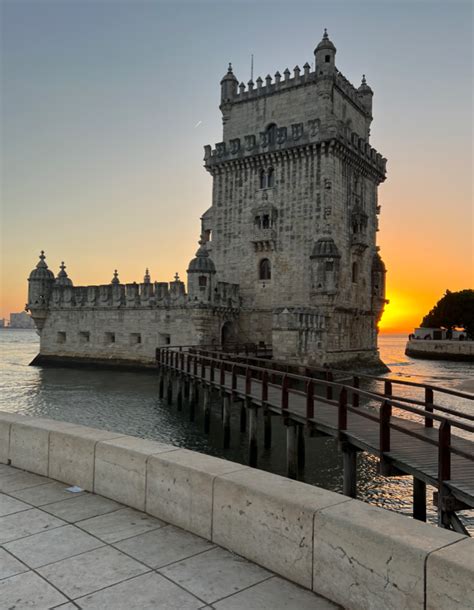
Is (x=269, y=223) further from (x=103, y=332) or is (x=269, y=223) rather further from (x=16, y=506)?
(x=16, y=506)

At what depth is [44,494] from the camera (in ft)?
18.9

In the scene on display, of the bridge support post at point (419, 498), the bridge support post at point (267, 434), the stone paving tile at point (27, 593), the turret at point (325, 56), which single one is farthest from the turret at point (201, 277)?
the stone paving tile at point (27, 593)

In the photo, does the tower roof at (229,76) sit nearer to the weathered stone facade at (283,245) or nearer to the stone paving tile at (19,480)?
the weathered stone facade at (283,245)

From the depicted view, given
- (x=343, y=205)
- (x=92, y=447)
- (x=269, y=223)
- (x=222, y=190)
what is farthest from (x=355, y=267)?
(x=92, y=447)

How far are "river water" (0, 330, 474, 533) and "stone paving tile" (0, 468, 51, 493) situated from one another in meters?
8.31

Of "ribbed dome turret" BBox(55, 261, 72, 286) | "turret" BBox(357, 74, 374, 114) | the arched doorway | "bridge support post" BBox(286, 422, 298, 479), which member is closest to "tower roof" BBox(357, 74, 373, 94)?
"turret" BBox(357, 74, 374, 114)

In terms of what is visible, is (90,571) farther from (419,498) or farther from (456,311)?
(456,311)

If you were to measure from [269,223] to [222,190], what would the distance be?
528 centimetres

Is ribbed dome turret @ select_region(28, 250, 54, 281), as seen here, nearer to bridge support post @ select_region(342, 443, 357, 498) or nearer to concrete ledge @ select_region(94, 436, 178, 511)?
bridge support post @ select_region(342, 443, 357, 498)

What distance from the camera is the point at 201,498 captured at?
473 centimetres

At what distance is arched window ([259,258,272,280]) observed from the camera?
37062 millimetres

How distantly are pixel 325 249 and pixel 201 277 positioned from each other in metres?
8.34

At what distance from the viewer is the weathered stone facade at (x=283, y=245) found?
34.4m

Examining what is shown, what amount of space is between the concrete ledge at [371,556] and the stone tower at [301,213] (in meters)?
27.7
